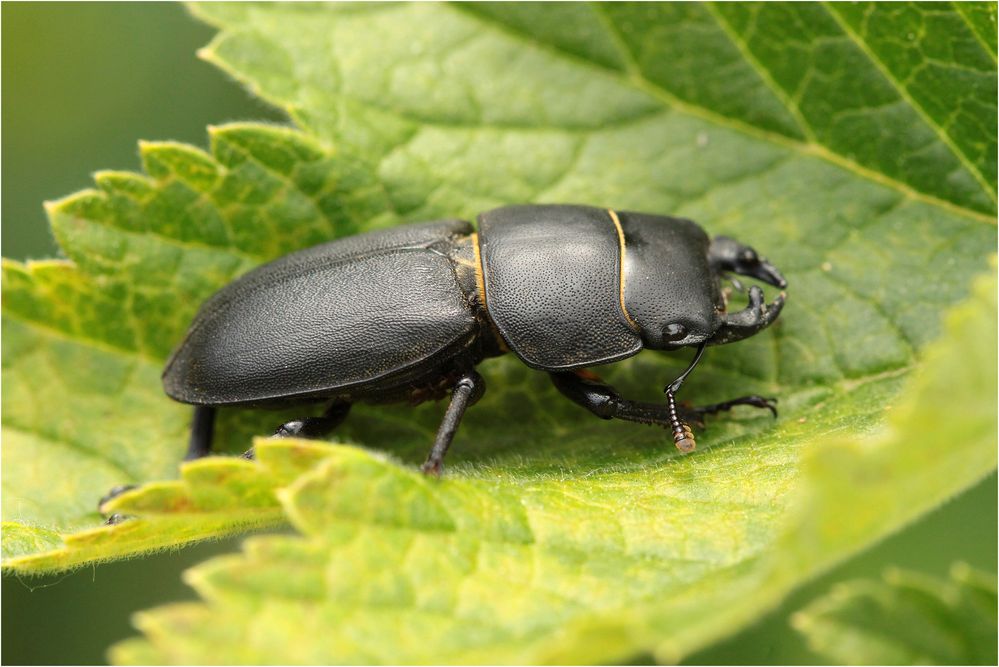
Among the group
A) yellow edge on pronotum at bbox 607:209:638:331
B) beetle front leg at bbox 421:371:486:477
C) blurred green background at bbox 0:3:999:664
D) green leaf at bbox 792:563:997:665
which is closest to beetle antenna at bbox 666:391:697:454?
yellow edge on pronotum at bbox 607:209:638:331

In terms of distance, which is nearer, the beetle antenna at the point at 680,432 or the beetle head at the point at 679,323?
the beetle antenna at the point at 680,432

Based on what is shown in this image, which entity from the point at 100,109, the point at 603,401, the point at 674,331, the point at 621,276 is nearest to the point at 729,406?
the point at 674,331

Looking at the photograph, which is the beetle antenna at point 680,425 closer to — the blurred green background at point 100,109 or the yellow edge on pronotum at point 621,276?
the yellow edge on pronotum at point 621,276

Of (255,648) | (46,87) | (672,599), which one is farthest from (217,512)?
(46,87)

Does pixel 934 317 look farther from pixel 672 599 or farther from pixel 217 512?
pixel 217 512

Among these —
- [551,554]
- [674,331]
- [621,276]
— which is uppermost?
[621,276]

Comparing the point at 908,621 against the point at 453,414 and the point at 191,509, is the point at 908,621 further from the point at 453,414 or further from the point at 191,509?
the point at 191,509

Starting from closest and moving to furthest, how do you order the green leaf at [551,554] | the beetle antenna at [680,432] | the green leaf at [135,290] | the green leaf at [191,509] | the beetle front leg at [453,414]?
the green leaf at [551,554], the green leaf at [191,509], the beetle front leg at [453,414], the beetle antenna at [680,432], the green leaf at [135,290]

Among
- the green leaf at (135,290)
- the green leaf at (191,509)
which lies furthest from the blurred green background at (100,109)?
the green leaf at (191,509)
